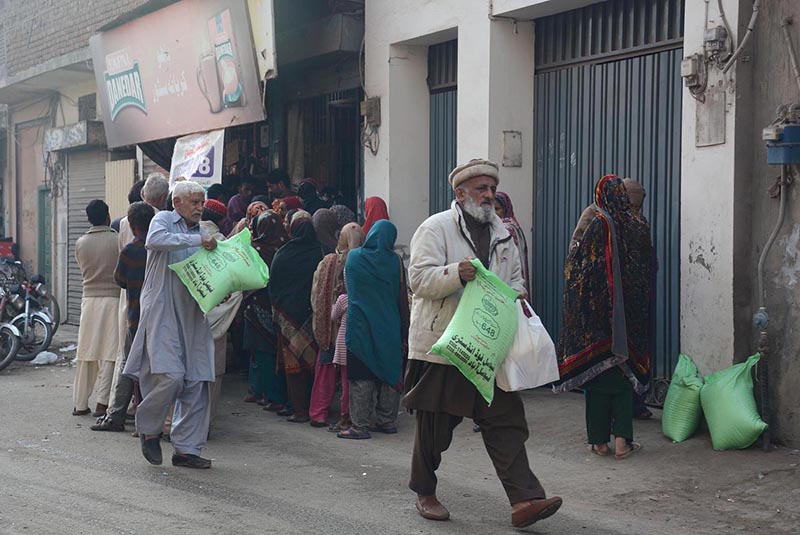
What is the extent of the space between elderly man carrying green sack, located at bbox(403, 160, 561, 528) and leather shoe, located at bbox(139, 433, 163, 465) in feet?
6.28

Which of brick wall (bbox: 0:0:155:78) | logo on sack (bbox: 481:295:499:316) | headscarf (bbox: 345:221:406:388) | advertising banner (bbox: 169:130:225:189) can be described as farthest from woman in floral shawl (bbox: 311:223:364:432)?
brick wall (bbox: 0:0:155:78)

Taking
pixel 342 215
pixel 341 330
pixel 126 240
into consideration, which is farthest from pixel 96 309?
pixel 341 330

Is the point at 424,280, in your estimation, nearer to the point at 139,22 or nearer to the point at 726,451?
the point at 726,451

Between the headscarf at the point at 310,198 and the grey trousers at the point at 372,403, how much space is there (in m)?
3.37

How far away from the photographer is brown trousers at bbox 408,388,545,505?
498 centimetres

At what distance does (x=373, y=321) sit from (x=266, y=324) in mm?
1440

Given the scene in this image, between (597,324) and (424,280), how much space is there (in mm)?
1811

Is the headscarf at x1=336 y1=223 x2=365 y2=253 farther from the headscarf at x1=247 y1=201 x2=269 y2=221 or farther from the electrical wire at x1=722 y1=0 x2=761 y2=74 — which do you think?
the electrical wire at x1=722 y1=0 x2=761 y2=74

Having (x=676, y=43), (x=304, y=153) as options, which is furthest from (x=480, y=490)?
(x=304, y=153)

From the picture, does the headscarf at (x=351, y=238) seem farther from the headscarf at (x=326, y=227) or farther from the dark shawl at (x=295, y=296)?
the headscarf at (x=326, y=227)

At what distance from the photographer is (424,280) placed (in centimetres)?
511

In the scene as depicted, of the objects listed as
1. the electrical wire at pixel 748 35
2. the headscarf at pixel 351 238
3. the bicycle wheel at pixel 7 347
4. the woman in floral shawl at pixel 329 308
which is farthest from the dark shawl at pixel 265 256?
the bicycle wheel at pixel 7 347

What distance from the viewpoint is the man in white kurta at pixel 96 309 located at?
8.57 m

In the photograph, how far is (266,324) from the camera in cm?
846
